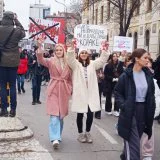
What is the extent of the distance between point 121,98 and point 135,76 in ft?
1.11

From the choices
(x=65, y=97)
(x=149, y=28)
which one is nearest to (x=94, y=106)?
(x=65, y=97)

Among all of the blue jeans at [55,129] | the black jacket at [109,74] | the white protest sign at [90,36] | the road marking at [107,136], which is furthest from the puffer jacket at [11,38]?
the white protest sign at [90,36]

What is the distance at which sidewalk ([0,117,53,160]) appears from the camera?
22.2 feet

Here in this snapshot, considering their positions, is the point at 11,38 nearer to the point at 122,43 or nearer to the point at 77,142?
the point at 77,142

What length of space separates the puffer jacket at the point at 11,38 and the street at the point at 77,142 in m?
1.40

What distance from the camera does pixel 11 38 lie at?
7.87 meters

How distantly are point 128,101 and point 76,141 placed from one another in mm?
2404

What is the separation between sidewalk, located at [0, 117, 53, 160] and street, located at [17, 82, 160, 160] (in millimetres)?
165

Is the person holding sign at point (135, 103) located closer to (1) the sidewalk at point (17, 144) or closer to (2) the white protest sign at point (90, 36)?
(1) the sidewalk at point (17, 144)

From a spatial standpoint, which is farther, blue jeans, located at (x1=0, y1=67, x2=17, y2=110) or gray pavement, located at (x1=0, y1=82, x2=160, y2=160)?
blue jeans, located at (x1=0, y1=67, x2=17, y2=110)

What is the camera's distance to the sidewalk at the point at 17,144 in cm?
677

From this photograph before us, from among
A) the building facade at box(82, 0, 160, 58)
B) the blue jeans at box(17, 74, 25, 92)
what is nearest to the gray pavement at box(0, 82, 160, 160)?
the blue jeans at box(17, 74, 25, 92)

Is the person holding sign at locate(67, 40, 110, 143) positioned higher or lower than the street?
higher

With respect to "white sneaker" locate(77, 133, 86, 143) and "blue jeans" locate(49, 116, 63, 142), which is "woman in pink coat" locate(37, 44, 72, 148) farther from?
"white sneaker" locate(77, 133, 86, 143)
